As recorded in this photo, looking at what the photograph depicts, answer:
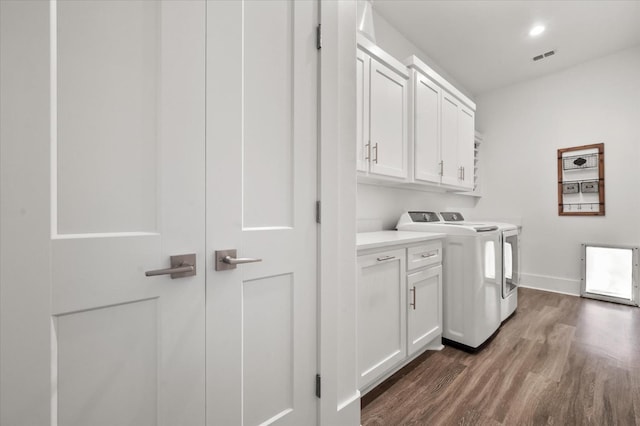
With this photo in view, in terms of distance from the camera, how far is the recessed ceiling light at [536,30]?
A: 281 centimetres

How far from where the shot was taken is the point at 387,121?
2164 millimetres

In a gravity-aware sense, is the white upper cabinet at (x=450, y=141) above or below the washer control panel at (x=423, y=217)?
above

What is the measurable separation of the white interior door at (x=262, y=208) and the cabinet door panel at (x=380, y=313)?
1.40 ft

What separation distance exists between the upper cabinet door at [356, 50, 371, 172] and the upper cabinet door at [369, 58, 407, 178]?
0.06 m

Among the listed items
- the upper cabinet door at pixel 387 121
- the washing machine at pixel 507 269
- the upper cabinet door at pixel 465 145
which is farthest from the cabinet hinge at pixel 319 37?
the upper cabinet door at pixel 465 145

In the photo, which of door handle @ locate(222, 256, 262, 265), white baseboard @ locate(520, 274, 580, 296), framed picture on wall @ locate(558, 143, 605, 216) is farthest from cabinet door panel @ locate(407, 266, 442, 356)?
framed picture on wall @ locate(558, 143, 605, 216)

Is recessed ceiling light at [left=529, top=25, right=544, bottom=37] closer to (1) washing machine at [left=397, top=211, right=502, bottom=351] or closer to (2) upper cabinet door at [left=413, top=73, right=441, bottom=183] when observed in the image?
(2) upper cabinet door at [left=413, top=73, right=441, bottom=183]

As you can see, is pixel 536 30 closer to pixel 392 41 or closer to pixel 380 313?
pixel 392 41

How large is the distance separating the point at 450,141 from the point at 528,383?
2.19 meters

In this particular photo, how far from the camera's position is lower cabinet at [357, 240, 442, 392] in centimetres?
155

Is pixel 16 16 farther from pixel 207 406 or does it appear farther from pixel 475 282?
pixel 475 282

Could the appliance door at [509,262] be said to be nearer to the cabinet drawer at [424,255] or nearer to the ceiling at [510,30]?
the cabinet drawer at [424,255]

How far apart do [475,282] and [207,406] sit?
77.1 inches

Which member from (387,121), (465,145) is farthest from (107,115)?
(465,145)
